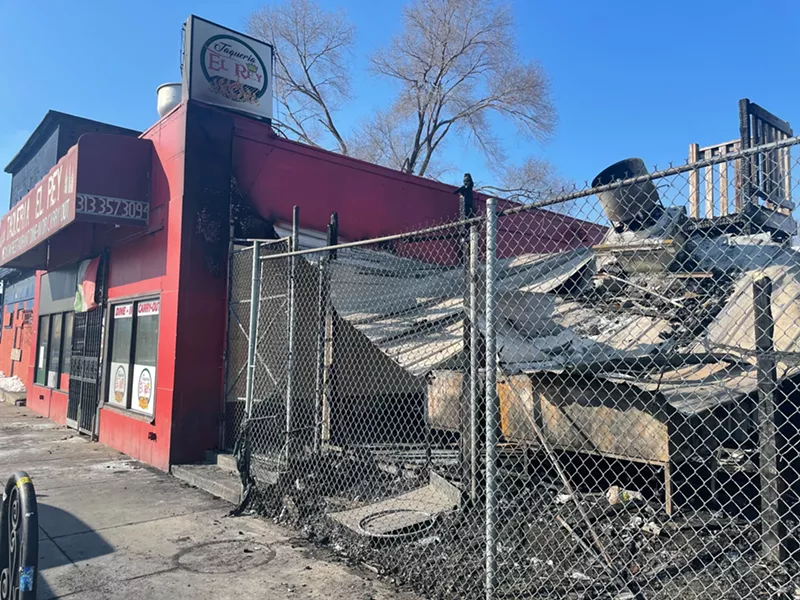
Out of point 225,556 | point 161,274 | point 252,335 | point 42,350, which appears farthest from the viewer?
point 42,350

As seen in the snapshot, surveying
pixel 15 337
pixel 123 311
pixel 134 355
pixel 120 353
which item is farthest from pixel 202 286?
pixel 15 337

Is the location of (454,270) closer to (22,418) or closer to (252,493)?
(252,493)

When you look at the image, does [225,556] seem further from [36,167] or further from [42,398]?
[36,167]

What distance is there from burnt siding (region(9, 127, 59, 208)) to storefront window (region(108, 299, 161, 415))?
10.7 meters

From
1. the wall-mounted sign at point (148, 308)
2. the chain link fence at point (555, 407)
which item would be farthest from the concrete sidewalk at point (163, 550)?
the wall-mounted sign at point (148, 308)

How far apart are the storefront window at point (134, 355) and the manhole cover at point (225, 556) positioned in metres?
3.99

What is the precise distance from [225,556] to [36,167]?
2002 centimetres

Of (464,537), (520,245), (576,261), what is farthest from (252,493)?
(520,245)

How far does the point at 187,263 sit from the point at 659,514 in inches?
248

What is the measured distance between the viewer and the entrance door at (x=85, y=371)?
1065cm

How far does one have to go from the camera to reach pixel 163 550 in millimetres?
4836

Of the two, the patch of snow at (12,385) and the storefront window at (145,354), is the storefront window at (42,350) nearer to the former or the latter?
the patch of snow at (12,385)

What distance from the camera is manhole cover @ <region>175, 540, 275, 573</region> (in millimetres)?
4441

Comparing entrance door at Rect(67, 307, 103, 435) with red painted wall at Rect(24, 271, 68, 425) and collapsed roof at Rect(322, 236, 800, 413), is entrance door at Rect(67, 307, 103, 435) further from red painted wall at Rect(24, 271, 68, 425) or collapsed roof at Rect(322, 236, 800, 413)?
collapsed roof at Rect(322, 236, 800, 413)
